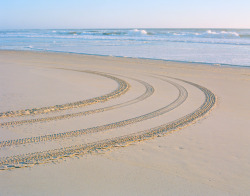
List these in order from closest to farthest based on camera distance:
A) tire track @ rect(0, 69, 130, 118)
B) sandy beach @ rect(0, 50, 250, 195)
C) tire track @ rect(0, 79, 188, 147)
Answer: sandy beach @ rect(0, 50, 250, 195), tire track @ rect(0, 79, 188, 147), tire track @ rect(0, 69, 130, 118)

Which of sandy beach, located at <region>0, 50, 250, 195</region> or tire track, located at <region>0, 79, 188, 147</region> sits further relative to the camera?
tire track, located at <region>0, 79, 188, 147</region>

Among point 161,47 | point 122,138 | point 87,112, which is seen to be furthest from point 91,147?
point 161,47

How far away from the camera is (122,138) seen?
4.73 m

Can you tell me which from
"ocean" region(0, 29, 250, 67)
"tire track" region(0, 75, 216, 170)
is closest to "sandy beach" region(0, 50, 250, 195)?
"tire track" region(0, 75, 216, 170)

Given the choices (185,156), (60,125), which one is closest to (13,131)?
(60,125)

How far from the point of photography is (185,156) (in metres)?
4.11

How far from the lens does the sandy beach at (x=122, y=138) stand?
335 centimetres

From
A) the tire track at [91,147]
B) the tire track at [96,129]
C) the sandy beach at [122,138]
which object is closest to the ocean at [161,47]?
the sandy beach at [122,138]

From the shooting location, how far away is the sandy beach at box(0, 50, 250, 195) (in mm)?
3354

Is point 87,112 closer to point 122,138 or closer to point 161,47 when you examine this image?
point 122,138

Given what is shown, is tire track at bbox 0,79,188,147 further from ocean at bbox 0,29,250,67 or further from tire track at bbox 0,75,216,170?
ocean at bbox 0,29,250,67

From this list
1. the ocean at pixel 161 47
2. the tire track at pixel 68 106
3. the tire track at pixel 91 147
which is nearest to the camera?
the tire track at pixel 91 147

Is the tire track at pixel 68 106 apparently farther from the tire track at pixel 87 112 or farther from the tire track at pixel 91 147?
the tire track at pixel 91 147

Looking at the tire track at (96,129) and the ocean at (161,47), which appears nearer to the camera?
the tire track at (96,129)
